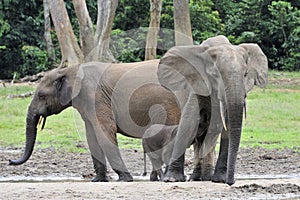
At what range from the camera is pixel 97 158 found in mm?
10102

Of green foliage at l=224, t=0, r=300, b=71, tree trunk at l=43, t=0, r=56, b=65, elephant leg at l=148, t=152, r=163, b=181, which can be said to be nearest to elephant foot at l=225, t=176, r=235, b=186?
elephant leg at l=148, t=152, r=163, b=181

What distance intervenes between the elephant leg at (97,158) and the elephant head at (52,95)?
482mm

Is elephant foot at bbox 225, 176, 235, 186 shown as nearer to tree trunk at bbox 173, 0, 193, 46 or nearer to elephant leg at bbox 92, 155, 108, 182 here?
elephant leg at bbox 92, 155, 108, 182

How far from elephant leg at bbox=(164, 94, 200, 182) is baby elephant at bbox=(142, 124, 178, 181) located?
2.20 ft

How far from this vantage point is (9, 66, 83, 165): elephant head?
33.7ft

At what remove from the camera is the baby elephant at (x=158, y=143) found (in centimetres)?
966

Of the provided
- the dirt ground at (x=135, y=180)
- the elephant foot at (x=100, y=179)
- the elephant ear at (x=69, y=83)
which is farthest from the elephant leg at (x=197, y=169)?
the elephant ear at (x=69, y=83)

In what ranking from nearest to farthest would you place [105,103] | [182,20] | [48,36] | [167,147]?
[167,147] < [105,103] < [182,20] < [48,36]

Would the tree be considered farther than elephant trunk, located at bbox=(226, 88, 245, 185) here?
Yes

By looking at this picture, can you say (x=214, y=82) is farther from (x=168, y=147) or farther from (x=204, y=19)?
(x=204, y=19)

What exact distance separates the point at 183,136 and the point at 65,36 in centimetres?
1282

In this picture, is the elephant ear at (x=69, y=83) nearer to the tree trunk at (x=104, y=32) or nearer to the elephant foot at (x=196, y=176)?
the elephant foot at (x=196, y=176)

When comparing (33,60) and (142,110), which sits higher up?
(142,110)

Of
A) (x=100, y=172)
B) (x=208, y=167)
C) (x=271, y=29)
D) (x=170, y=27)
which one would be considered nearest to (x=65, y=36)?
(x=170, y=27)
